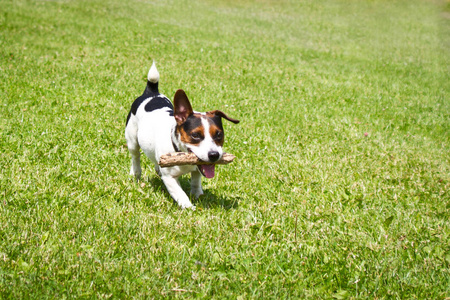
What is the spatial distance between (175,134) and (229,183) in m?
1.29

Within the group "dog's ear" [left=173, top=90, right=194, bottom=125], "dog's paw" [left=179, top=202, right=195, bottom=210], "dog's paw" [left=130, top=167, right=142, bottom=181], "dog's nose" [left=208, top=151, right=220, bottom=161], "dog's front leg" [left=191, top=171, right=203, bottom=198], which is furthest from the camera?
"dog's paw" [left=130, top=167, right=142, bottom=181]

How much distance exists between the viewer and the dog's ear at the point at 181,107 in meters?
4.10

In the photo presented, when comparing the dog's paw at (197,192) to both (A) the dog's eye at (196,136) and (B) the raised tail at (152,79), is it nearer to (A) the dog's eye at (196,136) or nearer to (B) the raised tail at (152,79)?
(A) the dog's eye at (196,136)

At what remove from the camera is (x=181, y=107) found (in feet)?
13.6

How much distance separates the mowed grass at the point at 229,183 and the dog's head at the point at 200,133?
0.70 meters

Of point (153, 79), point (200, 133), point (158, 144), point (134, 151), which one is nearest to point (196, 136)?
point (200, 133)

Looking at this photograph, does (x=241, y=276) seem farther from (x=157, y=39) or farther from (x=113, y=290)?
(x=157, y=39)

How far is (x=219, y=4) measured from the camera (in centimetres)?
3114

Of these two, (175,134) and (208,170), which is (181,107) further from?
(208,170)

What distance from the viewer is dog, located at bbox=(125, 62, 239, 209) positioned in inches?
157

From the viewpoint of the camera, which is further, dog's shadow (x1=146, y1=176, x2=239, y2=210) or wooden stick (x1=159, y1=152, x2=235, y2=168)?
dog's shadow (x1=146, y1=176, x2=239, y2=210)

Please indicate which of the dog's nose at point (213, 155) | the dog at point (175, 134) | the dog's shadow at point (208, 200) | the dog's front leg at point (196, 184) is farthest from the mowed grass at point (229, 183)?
the dog's nose at point (213, 155)

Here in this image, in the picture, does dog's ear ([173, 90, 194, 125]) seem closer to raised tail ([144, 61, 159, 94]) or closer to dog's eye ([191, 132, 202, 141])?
dog's eye ([191, 132, 202, 141])

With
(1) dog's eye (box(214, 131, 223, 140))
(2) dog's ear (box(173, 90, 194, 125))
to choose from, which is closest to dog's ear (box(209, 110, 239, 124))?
(1) dog's eye (box(214, 131, 223, 140))
